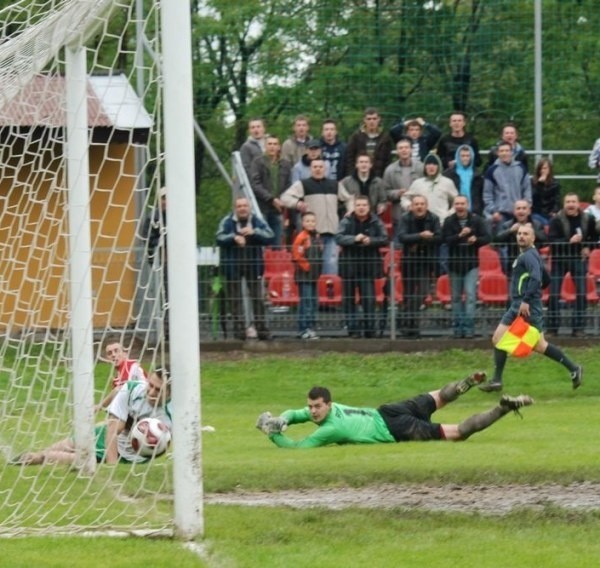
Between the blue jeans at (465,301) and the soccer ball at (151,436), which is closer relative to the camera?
the soccer ball at (151,436)

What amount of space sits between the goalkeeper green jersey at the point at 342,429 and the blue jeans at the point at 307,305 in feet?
22.1

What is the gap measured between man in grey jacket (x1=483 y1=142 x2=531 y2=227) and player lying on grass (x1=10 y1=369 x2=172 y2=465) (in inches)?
378

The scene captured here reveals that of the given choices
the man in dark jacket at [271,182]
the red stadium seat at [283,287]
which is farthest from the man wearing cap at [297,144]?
the red stadium seat at [283,287]

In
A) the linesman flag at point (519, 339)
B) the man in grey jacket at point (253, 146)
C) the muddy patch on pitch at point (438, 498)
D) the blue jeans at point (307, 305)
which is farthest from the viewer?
the man in grey jacket at point (253, 146)

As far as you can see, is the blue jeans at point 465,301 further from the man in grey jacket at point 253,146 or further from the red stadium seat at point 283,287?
the man in grey jacket at point 253,146

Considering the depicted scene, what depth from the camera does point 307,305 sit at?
2119 cm

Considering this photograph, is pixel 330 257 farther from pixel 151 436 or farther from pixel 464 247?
pixel 151 436

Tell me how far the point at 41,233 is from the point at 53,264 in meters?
0.42

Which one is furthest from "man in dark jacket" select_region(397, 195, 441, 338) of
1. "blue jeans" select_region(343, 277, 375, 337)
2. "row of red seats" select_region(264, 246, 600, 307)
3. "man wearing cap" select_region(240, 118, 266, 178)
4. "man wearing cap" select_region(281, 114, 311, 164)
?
"man wearing cap" select_region(240, 118, 266, 178)

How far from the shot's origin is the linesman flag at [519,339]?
1780cm

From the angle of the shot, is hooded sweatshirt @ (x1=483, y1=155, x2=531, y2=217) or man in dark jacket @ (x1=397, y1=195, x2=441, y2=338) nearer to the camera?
man in dark jacket @ (x1=397, y1=195, x2=441, y2=338)

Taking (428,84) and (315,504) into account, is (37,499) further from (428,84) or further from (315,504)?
(428,84)

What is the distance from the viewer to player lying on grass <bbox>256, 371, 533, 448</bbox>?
13.9 metres

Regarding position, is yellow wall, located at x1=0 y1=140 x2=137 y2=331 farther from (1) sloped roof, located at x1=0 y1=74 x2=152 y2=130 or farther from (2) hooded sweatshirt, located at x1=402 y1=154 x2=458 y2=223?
(2) hooded sweatshirt, located at x1=402 y1=154 x2=458 y2=223
